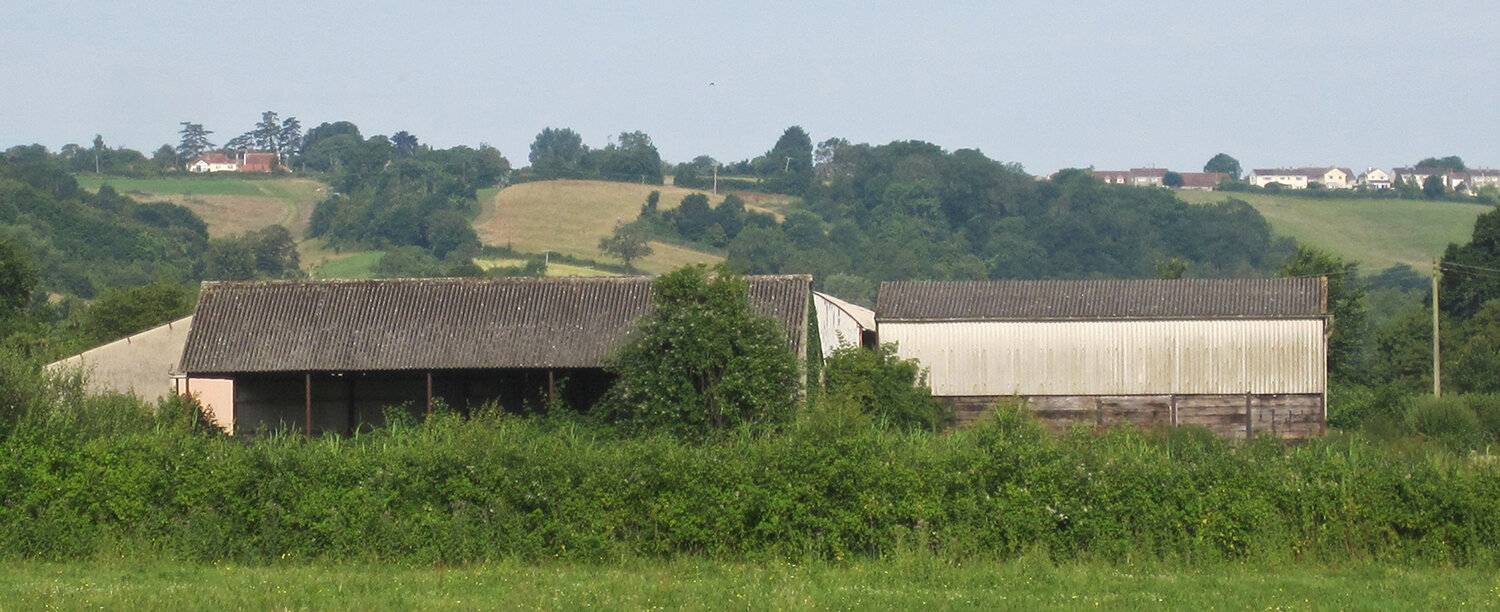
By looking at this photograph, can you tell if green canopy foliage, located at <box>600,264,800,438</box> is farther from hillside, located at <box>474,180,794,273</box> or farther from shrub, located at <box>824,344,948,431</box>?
hillside, located at <box>474,180,794,273</box>

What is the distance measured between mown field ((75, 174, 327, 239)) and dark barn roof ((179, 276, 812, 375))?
10518 cm

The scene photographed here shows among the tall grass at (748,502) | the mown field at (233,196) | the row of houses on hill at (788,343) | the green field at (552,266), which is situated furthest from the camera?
the mown field at (233,196)

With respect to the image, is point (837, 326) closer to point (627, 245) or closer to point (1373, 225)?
point (627, 245)

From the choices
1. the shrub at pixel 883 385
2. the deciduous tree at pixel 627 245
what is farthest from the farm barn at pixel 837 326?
the deciduous tree at pixel 627 245

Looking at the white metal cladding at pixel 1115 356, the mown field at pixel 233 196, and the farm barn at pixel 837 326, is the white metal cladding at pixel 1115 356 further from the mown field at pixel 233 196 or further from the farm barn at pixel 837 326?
the mown field at pixel 233 196

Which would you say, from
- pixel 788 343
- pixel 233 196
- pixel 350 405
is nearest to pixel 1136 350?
pixel 788 343

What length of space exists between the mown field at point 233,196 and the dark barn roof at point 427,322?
4141 inches

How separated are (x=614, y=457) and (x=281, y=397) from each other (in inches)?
751

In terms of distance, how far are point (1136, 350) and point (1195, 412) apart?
74.7 inches

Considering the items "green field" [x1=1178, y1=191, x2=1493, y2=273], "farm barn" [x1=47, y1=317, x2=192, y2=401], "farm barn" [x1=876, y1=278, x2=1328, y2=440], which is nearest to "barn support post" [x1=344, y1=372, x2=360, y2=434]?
"farm barn" [x1=47, y1=317, x2=192, y2=401]

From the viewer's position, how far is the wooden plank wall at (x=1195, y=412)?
3675 centimetres

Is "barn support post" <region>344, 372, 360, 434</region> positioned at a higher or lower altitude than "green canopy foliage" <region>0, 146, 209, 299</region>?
lower

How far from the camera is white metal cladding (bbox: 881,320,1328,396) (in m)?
37.0

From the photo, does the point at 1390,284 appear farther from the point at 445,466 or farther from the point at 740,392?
the point at 445,466
